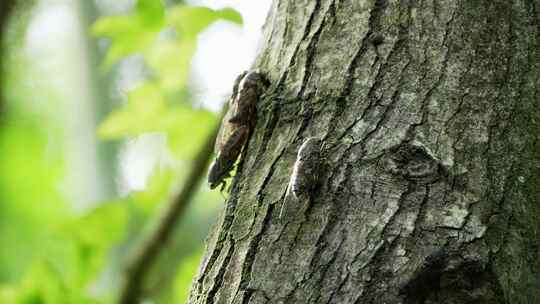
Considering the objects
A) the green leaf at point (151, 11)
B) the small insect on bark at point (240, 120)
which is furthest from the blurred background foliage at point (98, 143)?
the small insect on bark at point (240, 120)

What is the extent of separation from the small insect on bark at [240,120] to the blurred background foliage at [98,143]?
1.98ft

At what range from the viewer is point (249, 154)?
169 centimetres

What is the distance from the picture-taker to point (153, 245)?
323cm

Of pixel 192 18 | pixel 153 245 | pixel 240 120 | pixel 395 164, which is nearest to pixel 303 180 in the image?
pixel 395 164

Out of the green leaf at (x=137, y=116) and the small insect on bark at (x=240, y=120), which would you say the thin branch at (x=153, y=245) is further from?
the small insect on bark at (x=240, y=120)

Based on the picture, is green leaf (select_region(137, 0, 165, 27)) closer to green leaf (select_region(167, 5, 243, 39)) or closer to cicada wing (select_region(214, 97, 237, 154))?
green leaf (select_region(167, 5, 243, 39))

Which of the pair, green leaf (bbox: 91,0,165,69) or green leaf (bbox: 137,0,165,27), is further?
green leaf (bbox: 91,0,165,69)

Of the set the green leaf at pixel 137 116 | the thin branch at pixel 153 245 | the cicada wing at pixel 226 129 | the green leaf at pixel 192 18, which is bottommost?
the cicada wing at pixel 226 129

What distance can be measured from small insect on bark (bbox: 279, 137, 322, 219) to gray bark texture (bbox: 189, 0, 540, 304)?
15 mm

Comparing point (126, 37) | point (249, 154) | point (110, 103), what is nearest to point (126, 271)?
point (126, 37)

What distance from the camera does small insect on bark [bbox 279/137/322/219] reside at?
151 centimetres

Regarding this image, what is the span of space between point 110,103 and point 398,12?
293 cm

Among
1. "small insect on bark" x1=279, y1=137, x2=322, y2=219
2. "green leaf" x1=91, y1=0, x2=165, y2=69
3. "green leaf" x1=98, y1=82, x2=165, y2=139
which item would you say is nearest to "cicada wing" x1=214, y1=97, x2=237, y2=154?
"small insect on bark" x1=279, y1=137, x2=322, y2=219

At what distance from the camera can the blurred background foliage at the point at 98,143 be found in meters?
2.75
